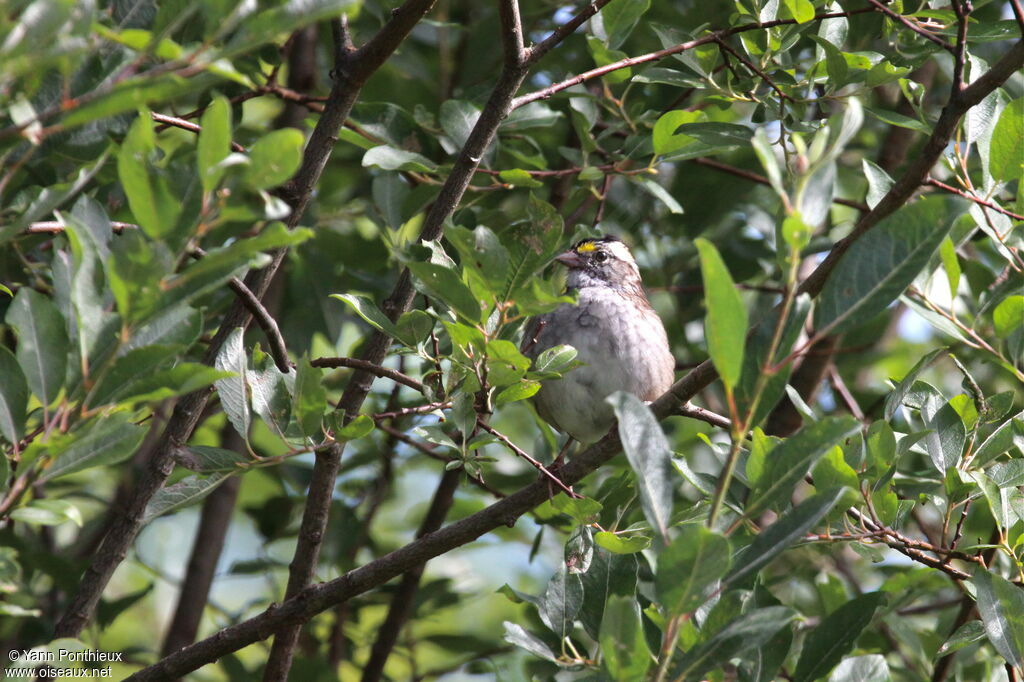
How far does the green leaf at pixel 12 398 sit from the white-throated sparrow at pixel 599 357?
7.99ft

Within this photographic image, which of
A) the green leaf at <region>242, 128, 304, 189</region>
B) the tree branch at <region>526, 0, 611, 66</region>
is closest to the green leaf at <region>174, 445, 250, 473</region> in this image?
the green leaf at <region>242, 128, 304, 189</region>

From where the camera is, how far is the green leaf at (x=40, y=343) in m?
2.16

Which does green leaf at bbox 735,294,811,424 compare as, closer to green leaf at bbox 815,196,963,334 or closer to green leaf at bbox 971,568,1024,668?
green leaf at bbox 815,196,963,334

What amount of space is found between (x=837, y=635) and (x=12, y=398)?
192cm

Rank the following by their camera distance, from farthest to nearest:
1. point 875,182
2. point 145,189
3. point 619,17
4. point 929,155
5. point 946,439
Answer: point 619,17 < point 875,182 < point 946,439 < point 929,155 < point 145,189

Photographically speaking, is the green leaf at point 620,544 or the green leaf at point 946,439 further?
the green leaf at point 946,439

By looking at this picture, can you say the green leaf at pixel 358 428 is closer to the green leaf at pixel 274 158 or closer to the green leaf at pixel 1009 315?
the green leaf at pixel 274 158

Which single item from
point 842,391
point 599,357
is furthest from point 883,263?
point 842,391

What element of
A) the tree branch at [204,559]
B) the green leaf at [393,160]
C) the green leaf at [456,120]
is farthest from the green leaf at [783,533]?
the tree branch at [204,559]

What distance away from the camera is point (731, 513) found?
3123mm

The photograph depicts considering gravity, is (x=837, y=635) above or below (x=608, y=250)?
below

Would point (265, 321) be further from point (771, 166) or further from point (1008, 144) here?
point (1008, 144)

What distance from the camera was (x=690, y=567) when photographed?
2020mm

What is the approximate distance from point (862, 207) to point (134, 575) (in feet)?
16.4
